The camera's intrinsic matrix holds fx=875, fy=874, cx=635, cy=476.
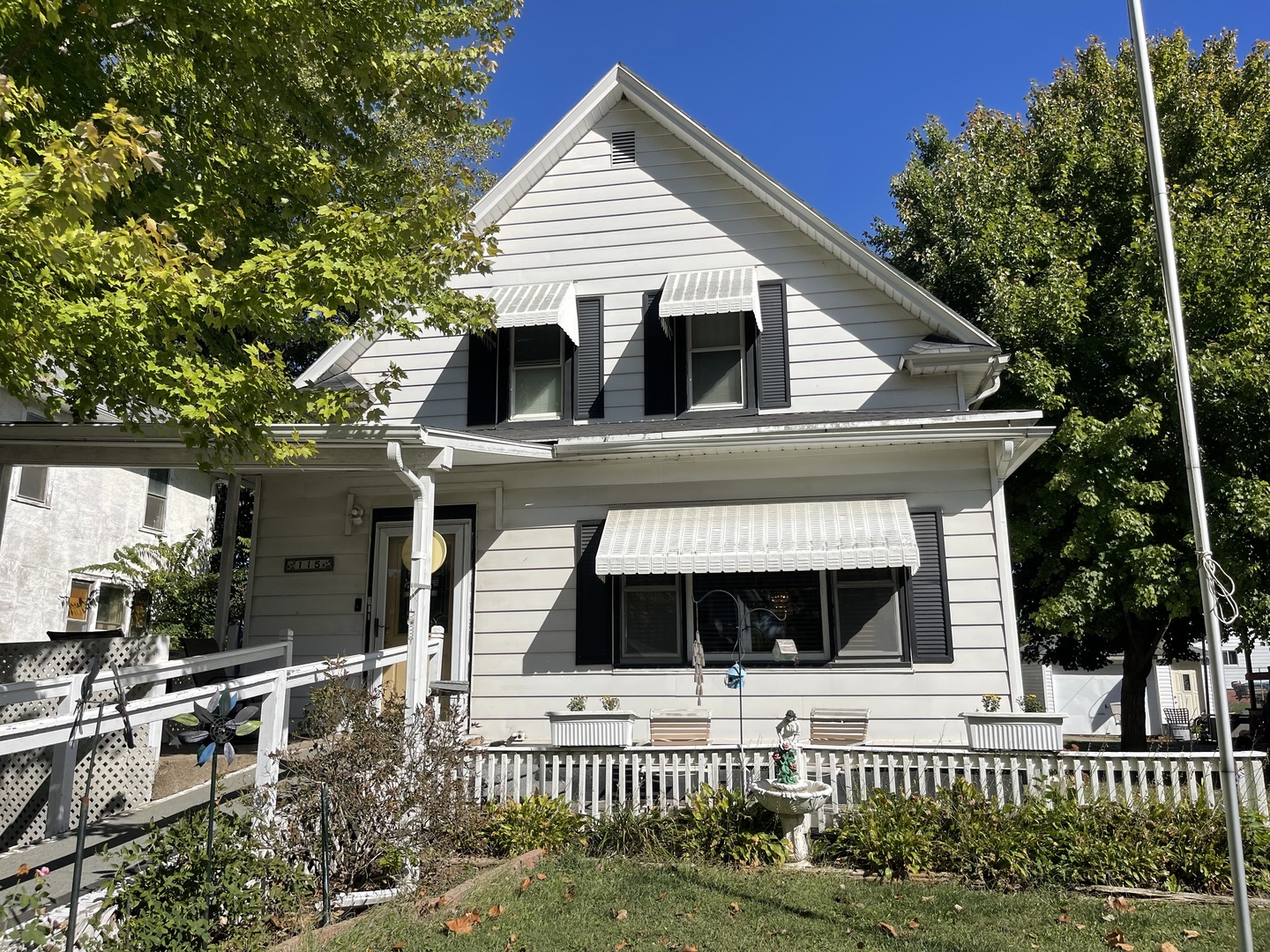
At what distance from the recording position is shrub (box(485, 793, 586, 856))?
25.1 ft

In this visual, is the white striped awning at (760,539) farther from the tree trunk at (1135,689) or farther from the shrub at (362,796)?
the tree trunk at (1135,689)

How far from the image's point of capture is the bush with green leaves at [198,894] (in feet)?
15.5

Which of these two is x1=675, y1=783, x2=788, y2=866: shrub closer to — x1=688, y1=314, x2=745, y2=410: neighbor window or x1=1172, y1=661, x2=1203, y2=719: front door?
x1=688, y1=314, x2=745, y2=410: neighbor window

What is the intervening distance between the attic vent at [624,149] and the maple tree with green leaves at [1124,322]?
7186 millimetres

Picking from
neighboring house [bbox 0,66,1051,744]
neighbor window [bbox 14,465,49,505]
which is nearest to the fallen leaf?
neighboring house [bbox 0,66,1051,744]

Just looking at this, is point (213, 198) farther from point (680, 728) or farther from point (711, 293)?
point (680, 728)

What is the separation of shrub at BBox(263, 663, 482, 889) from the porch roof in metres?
2.23

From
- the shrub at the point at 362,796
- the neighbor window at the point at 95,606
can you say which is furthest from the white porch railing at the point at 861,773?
the neighbor window at the point at 95,606

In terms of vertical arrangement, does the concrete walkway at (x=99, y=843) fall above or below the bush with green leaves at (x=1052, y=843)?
above

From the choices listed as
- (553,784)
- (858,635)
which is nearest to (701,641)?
(858,635)

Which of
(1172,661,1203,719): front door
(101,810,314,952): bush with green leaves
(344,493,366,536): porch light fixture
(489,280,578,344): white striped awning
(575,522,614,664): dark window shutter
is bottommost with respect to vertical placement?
(1172,661,1203,719): front door

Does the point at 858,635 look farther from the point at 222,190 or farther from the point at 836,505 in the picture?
the point at 222,190

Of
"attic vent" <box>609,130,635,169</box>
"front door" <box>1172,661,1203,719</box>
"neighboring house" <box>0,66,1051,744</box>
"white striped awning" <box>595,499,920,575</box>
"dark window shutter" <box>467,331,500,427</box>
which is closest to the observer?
"white striped awning" <box>595,499,920,575</box>

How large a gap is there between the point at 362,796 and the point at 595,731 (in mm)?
2881
